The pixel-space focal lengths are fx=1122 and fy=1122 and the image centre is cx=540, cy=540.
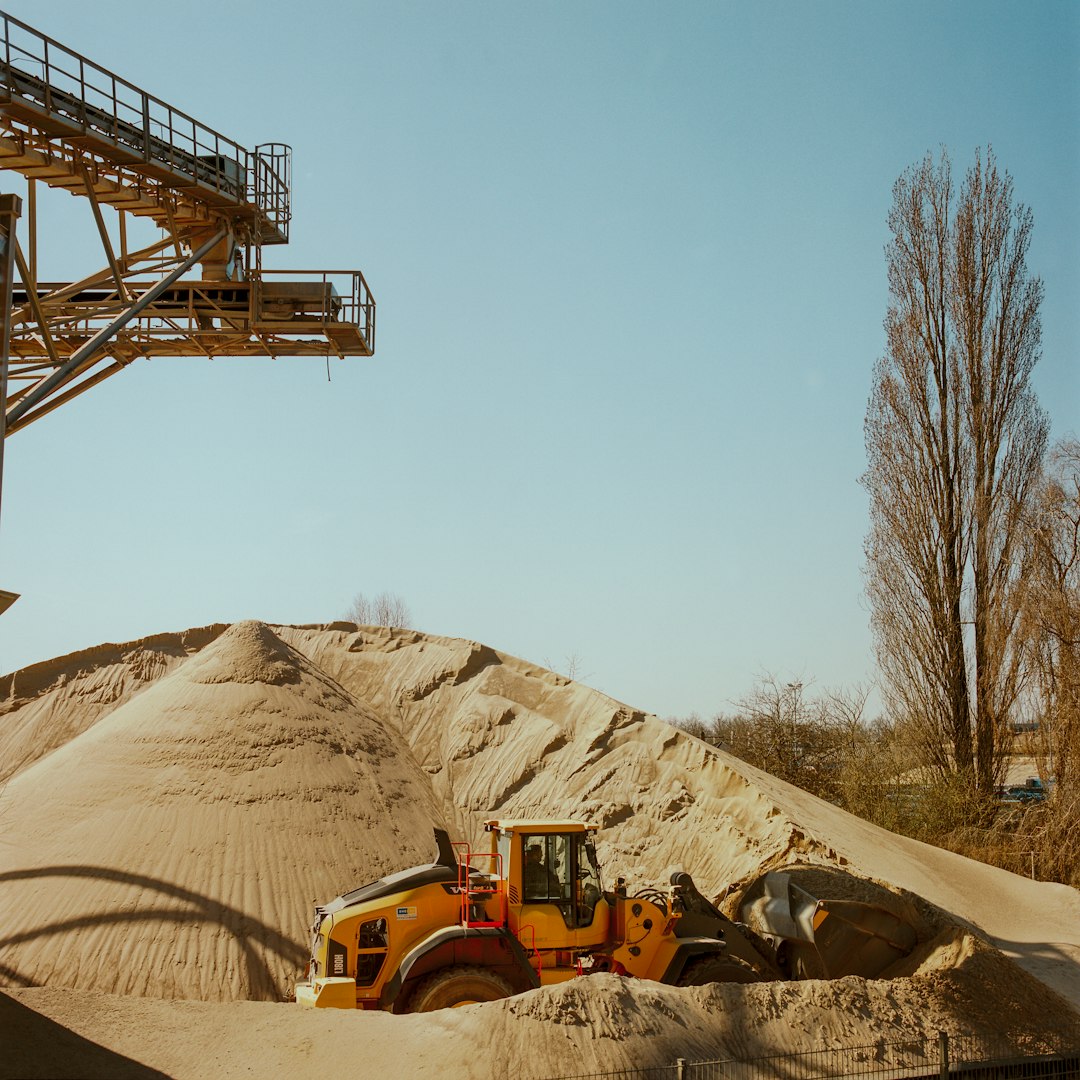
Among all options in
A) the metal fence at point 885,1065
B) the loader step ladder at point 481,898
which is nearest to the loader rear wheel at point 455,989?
the loader step ladder at point 481,898

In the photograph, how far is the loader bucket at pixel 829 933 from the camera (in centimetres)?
1344

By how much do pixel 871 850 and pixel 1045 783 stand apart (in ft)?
19.9

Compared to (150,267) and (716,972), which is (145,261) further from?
(716,972)

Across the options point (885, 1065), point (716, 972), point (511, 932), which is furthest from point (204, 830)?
point (885, 1065)

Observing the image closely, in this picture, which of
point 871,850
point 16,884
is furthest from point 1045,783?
point 16,884

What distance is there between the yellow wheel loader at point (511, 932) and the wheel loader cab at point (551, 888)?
0.01m

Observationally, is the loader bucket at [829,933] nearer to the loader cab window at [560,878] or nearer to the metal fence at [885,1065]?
the metal fence at [885,1065]

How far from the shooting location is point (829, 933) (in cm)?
1346

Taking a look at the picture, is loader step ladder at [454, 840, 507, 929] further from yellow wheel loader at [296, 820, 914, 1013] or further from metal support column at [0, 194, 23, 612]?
metal support column at [0, 194, 23, 612]

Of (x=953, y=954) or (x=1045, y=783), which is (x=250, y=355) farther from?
(x=1045, y=783)

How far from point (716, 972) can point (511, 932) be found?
2.44 m

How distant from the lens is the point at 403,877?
40.5ft

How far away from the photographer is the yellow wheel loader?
11617 mm

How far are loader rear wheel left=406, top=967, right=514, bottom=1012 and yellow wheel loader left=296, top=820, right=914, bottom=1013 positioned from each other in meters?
0.01
